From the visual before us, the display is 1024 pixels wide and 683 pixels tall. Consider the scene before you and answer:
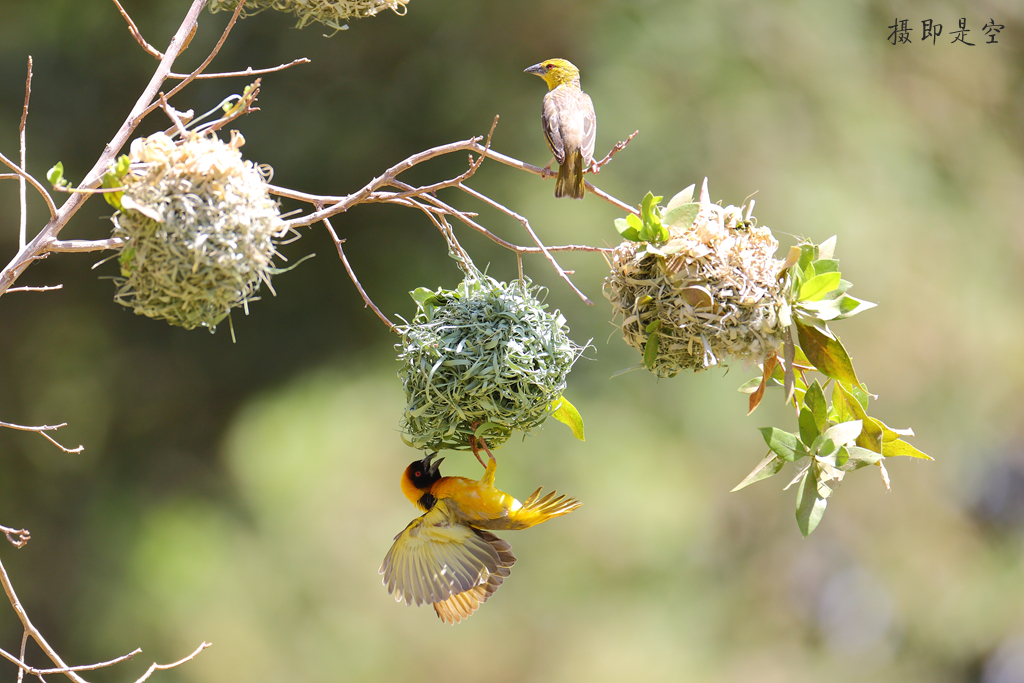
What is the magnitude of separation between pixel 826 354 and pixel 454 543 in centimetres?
107

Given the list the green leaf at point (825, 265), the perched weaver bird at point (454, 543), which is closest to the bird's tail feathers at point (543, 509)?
the perched weaver bird at point (454, 543)

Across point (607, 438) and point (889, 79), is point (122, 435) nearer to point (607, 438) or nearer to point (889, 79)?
point (607, 438)

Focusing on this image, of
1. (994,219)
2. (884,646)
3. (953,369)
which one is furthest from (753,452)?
(994,219)

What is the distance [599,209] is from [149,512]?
3721mm

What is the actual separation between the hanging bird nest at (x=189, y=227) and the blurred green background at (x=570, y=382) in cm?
349

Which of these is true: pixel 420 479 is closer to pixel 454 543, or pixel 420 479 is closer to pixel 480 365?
pixel 454 543

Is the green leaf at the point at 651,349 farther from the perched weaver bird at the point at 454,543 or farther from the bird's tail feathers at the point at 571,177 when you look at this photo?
the bird's tail feathers at the point at 571,177

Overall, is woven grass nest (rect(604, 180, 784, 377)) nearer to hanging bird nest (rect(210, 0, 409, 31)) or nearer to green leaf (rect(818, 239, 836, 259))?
green leaf (rect(818, 239, 836, 259))

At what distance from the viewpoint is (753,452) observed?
17.5ft

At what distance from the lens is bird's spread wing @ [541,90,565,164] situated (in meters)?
2.35

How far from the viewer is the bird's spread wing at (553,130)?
2352mm

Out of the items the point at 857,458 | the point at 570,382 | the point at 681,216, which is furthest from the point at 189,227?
the point at 570,382

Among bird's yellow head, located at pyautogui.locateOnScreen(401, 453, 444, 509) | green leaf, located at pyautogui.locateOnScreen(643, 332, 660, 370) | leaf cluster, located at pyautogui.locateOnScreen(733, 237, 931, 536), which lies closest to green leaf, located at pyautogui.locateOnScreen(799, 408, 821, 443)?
leaf cluster, located at pyautogui.locateOnScreen(733, 237, 931, 536)

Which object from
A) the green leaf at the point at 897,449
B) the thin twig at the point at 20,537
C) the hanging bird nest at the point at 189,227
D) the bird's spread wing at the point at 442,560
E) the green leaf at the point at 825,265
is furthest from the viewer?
the bird's spread wing at the point at 442,560
